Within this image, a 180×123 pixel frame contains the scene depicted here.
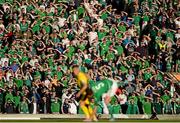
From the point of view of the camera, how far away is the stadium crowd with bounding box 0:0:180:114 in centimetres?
3184

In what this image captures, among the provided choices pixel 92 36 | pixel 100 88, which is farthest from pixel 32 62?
pixel 100 88

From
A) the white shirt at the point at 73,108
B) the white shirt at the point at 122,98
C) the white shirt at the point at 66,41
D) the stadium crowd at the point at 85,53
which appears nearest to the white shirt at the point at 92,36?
the stadium crowd at the point at 85,53

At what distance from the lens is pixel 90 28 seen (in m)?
35.7

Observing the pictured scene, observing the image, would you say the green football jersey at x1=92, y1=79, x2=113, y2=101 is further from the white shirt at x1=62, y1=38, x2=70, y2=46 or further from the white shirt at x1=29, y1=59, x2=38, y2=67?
the white shirt at x1=62, y1=38, x2=70, y2=46

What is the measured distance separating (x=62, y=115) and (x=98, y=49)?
4441mm

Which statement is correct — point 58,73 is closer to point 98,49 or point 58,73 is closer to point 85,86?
point 98,49

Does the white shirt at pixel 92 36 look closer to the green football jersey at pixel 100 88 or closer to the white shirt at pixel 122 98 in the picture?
the white shirt at pixel 122 98

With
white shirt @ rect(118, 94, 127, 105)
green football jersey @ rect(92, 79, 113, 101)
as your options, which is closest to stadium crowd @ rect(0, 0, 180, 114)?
white shirt @ rect(118, 94, 127, 105)

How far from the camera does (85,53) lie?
33.8 metres

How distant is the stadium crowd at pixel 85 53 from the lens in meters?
31.8

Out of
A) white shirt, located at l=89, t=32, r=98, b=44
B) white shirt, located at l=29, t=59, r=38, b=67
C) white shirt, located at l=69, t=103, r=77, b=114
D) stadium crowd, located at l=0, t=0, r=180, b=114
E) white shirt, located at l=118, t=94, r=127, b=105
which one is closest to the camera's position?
white shirt, located at l=69, t=103, r=77, b=114

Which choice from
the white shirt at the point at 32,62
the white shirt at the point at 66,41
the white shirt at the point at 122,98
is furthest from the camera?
the white shirt at the point at 66,41

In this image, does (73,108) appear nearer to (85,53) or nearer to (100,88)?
(85,53)

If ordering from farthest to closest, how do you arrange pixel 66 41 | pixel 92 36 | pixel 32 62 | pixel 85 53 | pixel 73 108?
pixel 92 36 < pixel 66 41 < pixel 85 53 < pixel 32 62 < pixel 73 108
